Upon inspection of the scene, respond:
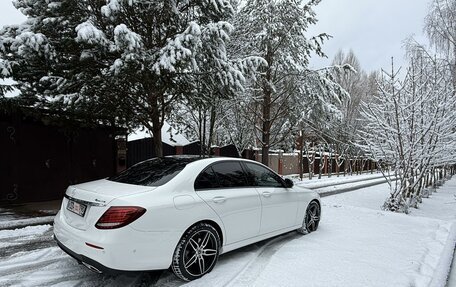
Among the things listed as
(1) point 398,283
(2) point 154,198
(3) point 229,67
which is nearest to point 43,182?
(3) point 229,67

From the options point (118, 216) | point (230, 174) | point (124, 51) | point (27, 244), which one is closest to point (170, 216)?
point (118, 216)

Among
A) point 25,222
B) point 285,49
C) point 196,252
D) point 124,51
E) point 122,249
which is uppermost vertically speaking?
point 285,49

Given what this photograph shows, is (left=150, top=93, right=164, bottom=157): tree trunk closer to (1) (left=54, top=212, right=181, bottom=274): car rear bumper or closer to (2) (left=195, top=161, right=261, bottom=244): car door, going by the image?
(2) (left=195, top=161, right=261, bottom=244): car door

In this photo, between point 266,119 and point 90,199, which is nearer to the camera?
point 90,199

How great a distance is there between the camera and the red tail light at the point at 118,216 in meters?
3.02

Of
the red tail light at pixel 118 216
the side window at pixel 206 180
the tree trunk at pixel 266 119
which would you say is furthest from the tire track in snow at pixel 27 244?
the tree trunk at pixel 266 119

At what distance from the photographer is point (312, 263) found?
3994mm

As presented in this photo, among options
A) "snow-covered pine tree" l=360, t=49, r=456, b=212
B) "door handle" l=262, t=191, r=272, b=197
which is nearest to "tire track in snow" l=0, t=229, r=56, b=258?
"door handle" l=262, t=191, r=272, b=197

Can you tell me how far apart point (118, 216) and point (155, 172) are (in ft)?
3.09

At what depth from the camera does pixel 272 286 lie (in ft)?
10.9

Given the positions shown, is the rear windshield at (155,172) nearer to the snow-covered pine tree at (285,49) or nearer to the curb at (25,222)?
the curb at (25,222)

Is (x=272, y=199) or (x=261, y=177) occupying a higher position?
(x=261, y=177)

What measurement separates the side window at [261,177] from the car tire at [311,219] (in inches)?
36.3

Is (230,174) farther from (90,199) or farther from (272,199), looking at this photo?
(90,199)
